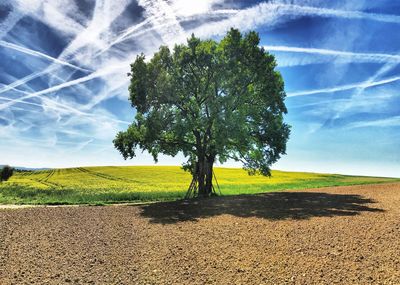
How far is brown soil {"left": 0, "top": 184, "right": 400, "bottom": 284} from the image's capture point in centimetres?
968

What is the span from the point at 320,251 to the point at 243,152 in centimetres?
2234

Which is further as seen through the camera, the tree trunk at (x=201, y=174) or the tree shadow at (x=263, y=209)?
the tree trunk at (x=201, y=174)

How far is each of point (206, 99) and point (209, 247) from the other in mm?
19947

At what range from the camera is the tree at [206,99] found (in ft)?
98.5

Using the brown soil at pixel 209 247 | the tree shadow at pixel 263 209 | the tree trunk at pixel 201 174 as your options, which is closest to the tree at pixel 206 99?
the tree trunk at pixel 201 174

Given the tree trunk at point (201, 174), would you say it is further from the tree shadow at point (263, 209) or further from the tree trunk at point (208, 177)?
the tree shadow at point (263, 209)

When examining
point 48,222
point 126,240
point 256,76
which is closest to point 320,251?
point 126,240

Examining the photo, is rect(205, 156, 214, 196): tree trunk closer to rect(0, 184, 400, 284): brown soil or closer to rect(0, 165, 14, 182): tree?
rect(0, 184, 400, 284): brown soil

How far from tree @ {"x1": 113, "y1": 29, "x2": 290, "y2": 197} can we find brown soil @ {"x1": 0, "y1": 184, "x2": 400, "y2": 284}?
11.3 meters

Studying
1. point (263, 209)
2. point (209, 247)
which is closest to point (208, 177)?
point (263, 209)

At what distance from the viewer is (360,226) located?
14.6 metres

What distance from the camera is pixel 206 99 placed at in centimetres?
3081

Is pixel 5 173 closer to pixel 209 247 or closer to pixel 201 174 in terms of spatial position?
pixel 201 174

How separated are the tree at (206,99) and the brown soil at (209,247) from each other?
11258mm
